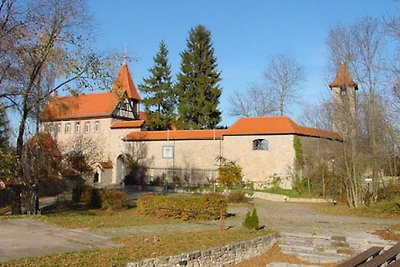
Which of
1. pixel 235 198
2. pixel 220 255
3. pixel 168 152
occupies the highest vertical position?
pixel 168 152

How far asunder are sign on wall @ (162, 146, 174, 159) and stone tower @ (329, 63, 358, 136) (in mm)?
15614

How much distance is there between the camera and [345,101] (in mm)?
24359

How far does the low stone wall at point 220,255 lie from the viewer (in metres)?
9.18

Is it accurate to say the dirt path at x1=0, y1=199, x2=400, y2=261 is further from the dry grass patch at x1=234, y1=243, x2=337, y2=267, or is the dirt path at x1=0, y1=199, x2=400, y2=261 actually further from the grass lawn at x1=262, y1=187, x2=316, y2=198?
the grass lawn at x1=262, y1=187, x2=316, y2=198

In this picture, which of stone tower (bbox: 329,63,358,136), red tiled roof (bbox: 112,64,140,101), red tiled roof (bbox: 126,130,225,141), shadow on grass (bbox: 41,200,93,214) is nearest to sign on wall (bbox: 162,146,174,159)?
red tiled roof (bbox: 126,130,225,141)

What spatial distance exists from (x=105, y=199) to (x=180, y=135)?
14.8 m

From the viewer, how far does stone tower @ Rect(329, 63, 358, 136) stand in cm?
2450

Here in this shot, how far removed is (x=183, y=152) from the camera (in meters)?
35.5

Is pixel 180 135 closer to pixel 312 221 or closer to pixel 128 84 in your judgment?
pixel 128 84

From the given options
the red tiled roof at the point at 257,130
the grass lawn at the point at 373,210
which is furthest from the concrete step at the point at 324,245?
the red tiled roof at the point at 257,130

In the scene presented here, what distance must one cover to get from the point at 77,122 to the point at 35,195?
95.2 feet

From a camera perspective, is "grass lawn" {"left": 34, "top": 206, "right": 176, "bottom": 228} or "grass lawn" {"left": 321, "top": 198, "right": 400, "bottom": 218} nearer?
"grass lawn" {"left": 34, "top": 206, "right": 176, "bottom": 228}

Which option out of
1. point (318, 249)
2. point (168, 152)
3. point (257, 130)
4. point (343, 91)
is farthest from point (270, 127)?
point (318, 249)

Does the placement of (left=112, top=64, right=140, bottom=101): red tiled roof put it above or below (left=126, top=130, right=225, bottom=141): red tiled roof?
above
